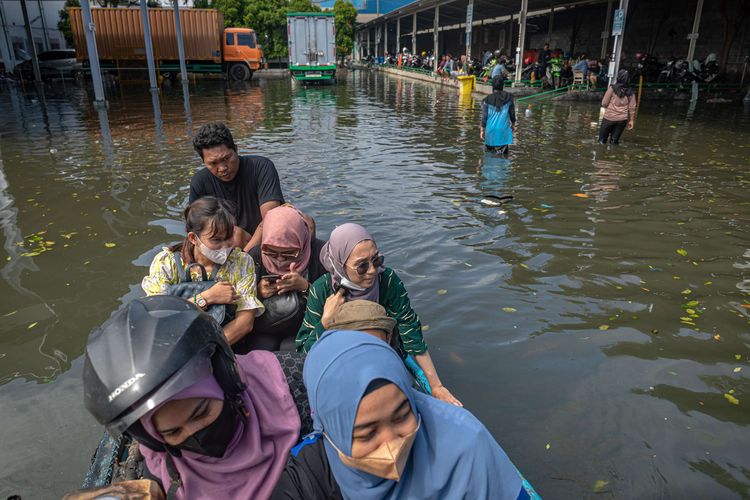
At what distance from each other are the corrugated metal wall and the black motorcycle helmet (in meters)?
32.4

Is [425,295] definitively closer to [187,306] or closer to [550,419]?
[550,419]

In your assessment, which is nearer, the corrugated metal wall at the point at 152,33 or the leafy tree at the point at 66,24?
the corrugated metal wall at the point at 152,33

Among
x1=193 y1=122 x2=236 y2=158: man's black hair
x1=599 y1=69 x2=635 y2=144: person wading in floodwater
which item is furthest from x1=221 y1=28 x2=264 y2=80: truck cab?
x1=193 y1=122 x2=236 y2=158: man's black hair

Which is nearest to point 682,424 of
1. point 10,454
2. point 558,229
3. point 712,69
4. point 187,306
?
point 187,306

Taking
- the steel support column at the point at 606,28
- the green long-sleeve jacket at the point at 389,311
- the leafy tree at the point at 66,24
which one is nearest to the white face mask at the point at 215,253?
the green long-sleeve jacket at the point at 389,311

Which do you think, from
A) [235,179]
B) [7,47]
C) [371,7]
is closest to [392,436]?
[235,179]

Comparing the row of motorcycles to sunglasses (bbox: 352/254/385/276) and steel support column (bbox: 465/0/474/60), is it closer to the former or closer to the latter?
steel support column (bbox: 465/0/474/60)

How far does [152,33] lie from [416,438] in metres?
33.0

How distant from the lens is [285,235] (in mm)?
3367

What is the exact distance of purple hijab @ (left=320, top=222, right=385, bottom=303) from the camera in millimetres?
2982

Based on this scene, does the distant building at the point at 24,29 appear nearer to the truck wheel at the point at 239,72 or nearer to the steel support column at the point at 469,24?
the truck wheel at the point at 239,72

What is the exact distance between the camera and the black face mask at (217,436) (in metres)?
1.70

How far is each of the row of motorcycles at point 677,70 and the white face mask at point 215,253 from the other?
79.2 feet

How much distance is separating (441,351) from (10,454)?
3037 millimetres
